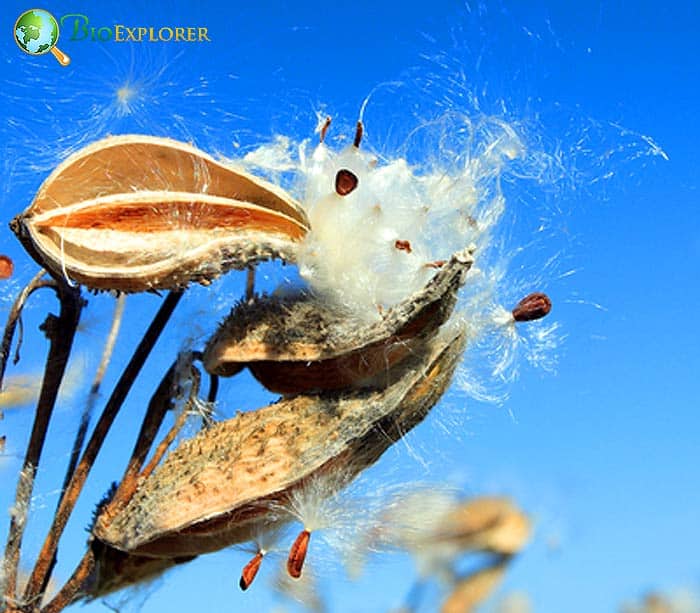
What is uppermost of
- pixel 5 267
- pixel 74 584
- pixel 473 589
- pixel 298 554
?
pixel 5 267

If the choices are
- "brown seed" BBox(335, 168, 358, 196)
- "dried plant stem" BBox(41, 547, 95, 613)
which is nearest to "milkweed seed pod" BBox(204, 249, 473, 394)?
"brown seed" BBox(335, 168, 358, 196)

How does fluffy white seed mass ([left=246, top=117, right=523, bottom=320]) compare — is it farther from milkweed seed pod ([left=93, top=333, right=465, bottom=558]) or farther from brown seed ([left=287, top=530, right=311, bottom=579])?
brown seed ([left=287, top=530, right=311, bottom=579])

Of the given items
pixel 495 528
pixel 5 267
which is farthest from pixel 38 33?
pixel 495 528

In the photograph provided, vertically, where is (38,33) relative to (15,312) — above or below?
above

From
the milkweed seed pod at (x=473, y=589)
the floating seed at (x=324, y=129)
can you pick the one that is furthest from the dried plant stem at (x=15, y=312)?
the milkweed seed pod at (x=473, y=589)

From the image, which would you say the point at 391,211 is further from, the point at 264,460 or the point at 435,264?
the point at 264,460

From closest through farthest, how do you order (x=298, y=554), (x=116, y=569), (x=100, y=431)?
(x=298, y=554) → (x=116, y=569) → (x=100, y=431)

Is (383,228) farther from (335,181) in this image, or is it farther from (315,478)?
(315,478)

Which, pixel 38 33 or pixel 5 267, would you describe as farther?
pixel 38 33
